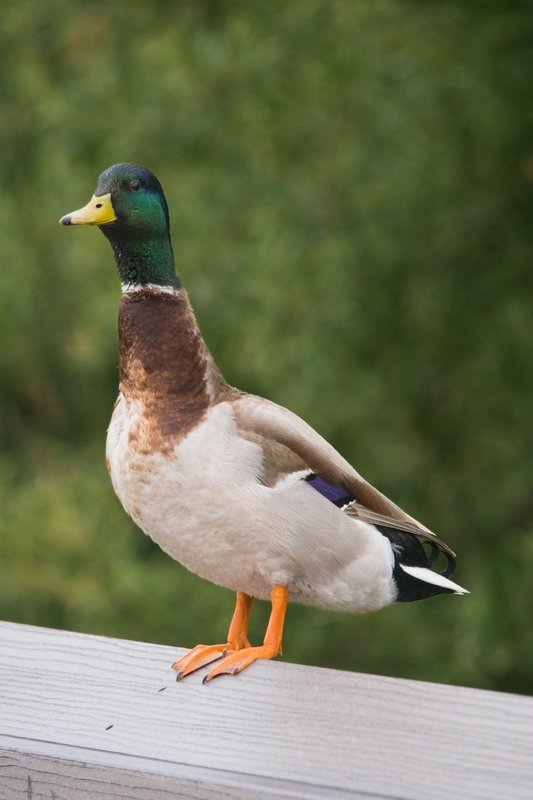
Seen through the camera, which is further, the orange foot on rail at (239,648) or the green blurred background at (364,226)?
the green blurred background at (364,226)

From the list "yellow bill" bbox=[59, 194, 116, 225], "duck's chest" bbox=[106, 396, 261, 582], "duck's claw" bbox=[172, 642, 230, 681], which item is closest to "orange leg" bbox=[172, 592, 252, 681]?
"duck's claw" bbox=[172, 642, 230, 681]

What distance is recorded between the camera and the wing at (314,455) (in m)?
2.08

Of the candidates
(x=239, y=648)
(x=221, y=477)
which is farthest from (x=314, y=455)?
(x=239, y=648)

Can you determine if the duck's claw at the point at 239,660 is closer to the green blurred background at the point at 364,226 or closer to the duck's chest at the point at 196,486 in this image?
the duck's chest at the point at 196,486

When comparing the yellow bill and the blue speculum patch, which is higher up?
the yellow bill

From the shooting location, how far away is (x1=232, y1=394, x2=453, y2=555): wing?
2.08 meters

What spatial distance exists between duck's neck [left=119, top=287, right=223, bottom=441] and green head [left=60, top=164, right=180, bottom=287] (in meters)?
0.03

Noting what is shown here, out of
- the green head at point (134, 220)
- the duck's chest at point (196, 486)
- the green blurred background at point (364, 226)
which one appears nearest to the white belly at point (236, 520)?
the duck's chest at point (196, 486)

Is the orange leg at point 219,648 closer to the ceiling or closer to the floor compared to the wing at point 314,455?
closer to the floor

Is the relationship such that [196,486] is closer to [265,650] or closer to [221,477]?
[221,477]

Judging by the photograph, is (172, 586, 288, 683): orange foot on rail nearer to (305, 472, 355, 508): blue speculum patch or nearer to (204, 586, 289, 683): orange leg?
(204, 586, 289, 683): orange leg

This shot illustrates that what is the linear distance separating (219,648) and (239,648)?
17cm

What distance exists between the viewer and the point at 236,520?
76.9 inches

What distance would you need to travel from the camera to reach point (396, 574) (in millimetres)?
2141
